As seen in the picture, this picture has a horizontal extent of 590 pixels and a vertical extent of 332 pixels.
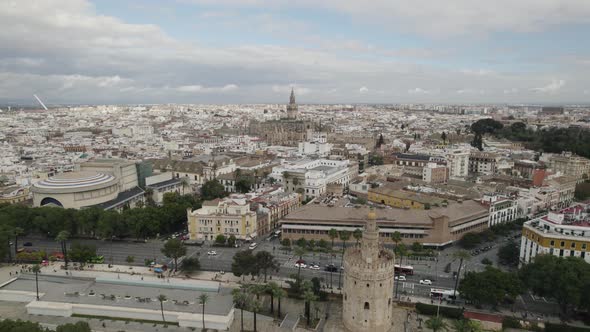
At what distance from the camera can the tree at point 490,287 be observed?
44531 millimetres

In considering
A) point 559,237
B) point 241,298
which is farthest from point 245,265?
point 559,237

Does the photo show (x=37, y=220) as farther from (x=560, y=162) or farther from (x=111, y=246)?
(x=560, y=162)

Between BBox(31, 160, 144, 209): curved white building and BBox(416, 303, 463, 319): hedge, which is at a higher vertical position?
BBox(31, 160, 144, 209): curved white building

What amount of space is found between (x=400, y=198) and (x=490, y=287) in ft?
122

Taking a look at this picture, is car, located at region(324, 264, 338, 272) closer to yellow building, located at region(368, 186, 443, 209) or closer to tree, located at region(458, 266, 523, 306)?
tree, located at region(458, 266, 523, 306)

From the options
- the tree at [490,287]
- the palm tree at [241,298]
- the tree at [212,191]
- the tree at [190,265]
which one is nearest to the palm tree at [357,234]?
the tree at [490,287]

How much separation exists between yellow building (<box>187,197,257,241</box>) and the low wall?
2442 cm

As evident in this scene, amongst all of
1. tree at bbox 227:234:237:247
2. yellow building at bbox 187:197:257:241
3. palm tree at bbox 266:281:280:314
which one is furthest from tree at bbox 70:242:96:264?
palm tree at bbox 266:281:280:314

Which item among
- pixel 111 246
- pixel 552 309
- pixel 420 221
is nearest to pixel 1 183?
pixel 111 246

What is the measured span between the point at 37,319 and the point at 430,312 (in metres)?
41.6

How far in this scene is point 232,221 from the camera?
6794cm

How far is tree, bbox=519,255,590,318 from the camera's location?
43.0m

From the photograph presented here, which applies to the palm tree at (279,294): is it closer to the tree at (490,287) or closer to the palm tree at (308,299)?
the palm tree at (308,299)

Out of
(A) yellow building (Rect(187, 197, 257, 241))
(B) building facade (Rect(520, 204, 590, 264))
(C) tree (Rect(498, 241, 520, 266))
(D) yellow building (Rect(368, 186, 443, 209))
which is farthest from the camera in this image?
(D) yellow building (Rect(368, 186, 443, 209))
